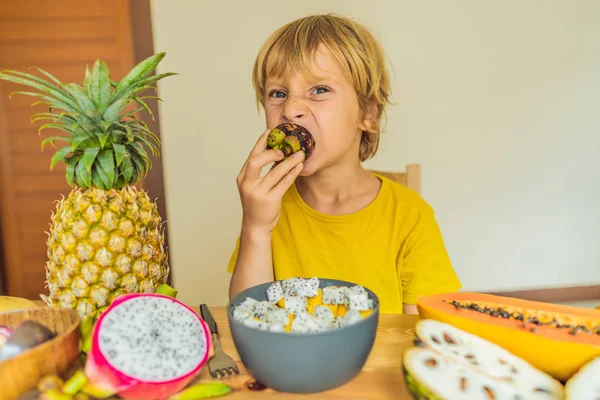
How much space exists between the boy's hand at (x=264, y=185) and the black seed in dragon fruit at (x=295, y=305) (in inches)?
14.5

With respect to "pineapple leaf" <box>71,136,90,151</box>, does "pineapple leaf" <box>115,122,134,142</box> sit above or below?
above

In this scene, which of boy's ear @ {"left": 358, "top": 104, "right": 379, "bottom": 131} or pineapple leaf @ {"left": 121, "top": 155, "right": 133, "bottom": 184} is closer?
pineapple leaf @ {"left": 121, "top": 155, "right": 133, "bottom": 184}

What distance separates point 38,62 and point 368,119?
1872mm

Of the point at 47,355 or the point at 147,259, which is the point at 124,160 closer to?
the point at 147,259

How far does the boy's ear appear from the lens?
4.38 ft

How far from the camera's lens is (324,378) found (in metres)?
0.57

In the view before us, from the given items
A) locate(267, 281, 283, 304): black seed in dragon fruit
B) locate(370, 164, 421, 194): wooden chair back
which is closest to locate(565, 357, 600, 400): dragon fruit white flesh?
locate(267, 281, 283, 304): black seed in dragon fruit

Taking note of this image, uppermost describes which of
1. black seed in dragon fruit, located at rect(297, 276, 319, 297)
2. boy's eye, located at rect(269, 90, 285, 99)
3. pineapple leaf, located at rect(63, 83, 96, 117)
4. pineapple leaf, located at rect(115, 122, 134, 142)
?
boy's eye, located at rect(269, 90, 285, 99)

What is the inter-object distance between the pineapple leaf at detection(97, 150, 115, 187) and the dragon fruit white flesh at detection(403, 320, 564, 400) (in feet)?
1.96

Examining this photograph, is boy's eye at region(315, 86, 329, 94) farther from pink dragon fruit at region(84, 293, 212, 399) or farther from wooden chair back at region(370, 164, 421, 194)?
pink dragon fruit at region(84, 293, 212, 399)

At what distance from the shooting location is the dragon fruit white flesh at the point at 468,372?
52 cm

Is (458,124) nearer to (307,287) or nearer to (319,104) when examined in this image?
(319,104)

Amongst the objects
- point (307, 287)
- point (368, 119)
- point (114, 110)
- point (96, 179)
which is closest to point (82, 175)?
point (96, 179)

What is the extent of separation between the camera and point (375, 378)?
2.06ft
